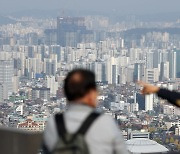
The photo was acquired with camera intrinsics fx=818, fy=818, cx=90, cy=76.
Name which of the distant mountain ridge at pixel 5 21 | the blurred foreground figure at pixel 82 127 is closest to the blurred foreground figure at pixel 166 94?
the blurred foreground figure at pixel 82 127

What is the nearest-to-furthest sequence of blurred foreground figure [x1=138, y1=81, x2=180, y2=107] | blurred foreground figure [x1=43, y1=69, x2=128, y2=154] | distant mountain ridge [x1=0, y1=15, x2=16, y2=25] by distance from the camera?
blurred foreground figure [x1=43, y1=69, x2=128, y2=154]
blurred foreground figure [x1=138, y1=81, x2=180, y2=107]
distant mountain ridge [x1=0, y1=15, x2=16, y2=25]

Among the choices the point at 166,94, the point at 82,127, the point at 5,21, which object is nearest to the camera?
the point at 82,127

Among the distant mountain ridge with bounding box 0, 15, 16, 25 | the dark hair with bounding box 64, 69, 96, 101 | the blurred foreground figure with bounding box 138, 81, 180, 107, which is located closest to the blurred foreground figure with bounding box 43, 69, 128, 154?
the dark hair with bounding box 64, 69, 96, 101

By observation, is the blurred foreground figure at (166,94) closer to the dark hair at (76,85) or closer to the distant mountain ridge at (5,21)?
the dark hair at (76,85)

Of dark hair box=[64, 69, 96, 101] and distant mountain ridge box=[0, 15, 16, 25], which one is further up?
distant mountain ridge box=[0, 15, 16, 25]

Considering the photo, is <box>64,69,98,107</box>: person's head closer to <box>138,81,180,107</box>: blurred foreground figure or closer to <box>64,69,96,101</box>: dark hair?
<box>64,69,96,101</box>: dark hair

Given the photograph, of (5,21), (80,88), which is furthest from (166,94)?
(5,21)

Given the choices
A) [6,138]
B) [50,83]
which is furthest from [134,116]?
[6,138]

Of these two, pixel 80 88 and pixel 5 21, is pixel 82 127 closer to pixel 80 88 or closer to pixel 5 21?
pixel 80 88
